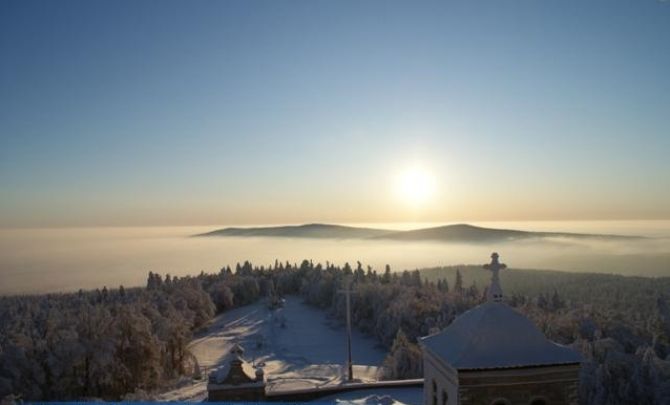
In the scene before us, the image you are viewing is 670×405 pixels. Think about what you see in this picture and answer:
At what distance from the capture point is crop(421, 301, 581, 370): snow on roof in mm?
11195

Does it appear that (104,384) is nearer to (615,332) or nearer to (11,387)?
(11,387)

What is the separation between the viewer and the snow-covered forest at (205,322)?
41188 mm

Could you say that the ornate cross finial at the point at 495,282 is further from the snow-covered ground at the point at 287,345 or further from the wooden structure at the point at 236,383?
the snow-covered ground at the point at 287,345

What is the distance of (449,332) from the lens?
12.7 m

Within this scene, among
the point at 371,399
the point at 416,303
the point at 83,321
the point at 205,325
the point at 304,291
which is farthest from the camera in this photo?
the point at 304,291

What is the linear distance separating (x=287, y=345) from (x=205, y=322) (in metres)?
20.3

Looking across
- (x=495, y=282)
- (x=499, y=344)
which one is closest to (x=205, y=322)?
(x=495, y=282)

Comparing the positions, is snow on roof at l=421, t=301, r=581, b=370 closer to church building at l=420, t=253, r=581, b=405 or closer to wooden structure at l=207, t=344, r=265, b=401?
church building at l=420, t=253, r=581, b=405

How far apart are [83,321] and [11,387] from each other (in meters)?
8.16

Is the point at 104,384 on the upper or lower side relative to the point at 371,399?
lower

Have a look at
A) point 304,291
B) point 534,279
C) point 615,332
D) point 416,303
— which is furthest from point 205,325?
point 534,279

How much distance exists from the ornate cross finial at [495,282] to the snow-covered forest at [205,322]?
3364 centimetres

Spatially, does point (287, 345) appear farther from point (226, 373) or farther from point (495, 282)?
point (495, 282)

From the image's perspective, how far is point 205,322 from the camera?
81250 millimetres
